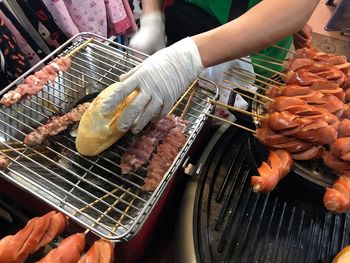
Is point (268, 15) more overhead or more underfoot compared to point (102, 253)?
more overhead

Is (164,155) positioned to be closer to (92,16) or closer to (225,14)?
(225,14)

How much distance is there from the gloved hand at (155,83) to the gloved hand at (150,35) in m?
0.69

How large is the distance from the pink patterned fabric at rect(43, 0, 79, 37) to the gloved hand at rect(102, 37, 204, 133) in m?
0.83

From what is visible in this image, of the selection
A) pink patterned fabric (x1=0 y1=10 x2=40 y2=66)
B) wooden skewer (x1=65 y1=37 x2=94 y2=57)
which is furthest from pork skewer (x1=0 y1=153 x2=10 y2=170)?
pink patterned fabric (x1=0 y1=10 x2=40 y2=66)

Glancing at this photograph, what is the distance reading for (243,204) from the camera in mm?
1353

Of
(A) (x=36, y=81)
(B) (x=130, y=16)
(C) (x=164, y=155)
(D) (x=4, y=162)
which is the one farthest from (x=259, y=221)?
(B) (x=130, y=16)

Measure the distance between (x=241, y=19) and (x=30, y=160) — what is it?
3.18 ft

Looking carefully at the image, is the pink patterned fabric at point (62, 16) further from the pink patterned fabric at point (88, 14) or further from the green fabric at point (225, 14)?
the green fabric at point (225, 14)

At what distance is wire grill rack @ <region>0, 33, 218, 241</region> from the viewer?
110cm

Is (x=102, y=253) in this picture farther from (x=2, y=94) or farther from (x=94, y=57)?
(x=94, y=57)

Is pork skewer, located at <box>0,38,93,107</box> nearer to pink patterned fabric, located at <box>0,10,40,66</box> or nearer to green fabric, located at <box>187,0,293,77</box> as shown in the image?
pink patterned fabric, located at <box>0,10,40,66</box>

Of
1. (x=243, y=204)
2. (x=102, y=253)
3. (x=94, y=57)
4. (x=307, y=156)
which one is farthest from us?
(x=94, y=57)

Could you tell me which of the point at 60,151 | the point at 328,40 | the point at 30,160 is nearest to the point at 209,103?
the point at 60,151

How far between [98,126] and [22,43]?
85 cm
